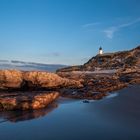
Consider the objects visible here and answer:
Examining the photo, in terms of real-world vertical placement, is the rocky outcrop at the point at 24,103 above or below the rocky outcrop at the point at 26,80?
below

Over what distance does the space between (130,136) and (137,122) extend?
5.19ft

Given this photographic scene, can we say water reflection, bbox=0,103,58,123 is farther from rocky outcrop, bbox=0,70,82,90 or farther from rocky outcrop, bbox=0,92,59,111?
rocky outcrop, bbox=0,70,82,90

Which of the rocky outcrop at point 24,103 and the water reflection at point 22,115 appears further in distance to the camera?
the rocky outcrop at point 24,103

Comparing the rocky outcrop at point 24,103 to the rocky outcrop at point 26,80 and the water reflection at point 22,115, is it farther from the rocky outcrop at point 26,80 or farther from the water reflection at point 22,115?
the rocky outcrop at point 26,80

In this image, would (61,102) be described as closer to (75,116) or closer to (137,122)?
(75,116)

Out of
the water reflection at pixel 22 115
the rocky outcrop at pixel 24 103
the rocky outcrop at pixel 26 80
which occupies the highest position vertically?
the rocky outcrop at pixel 26 80

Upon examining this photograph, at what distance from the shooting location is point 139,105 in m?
10.9

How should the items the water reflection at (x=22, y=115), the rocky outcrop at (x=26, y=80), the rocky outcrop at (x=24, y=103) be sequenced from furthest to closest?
the rocky outcrop at (x=26, y=80) < the rocky outcrop at (x=24, y=103) < the water reflection at (x=22, y=115)

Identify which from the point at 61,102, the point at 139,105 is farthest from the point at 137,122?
the point at 61,102

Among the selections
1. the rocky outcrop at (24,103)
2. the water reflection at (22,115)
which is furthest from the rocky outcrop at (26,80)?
the water reflection at (22,115)

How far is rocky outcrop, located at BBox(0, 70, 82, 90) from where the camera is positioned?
609 inches

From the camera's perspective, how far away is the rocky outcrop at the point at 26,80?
1546 cm

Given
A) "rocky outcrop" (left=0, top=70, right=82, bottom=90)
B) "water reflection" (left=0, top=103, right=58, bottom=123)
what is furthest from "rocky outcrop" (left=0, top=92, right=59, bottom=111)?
"rocky outcrop" (left=0, top=70, right=82, bottom=90)

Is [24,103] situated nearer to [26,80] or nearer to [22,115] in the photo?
[22,115]
